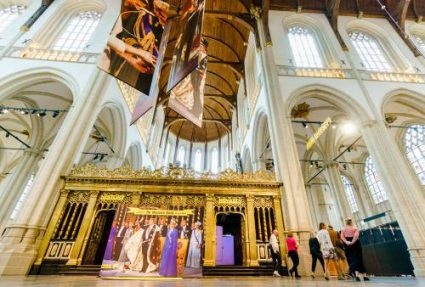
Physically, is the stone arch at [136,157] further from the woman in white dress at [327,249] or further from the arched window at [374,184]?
the arched window at [374,184]

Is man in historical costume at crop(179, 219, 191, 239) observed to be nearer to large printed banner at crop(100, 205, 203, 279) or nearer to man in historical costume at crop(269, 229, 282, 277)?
large printed banner at crop(100, 205, 203, 279)

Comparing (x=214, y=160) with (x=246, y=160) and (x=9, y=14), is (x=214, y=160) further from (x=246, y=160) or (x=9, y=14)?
(x=9, y=14)

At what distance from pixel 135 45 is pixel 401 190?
10299 mm

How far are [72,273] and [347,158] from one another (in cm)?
1959

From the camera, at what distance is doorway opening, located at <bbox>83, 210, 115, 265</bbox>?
23.5 ft

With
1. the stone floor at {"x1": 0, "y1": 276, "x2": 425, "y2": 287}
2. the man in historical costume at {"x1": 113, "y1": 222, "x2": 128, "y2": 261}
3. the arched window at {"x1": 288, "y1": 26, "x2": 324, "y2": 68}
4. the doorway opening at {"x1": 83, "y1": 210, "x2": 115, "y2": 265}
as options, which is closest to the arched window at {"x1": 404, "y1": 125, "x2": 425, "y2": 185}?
the arched window at {"x1": 288, "y1": 26, "x2": 324, "y2": 68}

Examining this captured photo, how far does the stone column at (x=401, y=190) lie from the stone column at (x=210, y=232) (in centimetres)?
606

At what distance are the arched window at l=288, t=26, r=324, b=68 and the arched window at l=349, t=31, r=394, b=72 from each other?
2480 millimetres

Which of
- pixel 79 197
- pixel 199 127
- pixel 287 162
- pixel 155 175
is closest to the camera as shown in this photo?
pixel 79 197

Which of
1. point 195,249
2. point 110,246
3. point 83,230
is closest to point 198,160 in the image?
point 83,230

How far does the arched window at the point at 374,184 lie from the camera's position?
16.6m

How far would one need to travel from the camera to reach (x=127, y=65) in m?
6.67

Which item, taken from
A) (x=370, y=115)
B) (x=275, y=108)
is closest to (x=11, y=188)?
(x=275, y=108)

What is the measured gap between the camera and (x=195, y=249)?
6.43 meters
